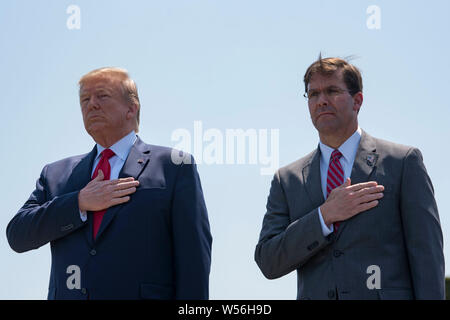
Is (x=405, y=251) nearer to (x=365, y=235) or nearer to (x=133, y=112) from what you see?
(x=365, y=235)

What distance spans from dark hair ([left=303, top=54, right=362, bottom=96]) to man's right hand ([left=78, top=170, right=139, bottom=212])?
7.61ft

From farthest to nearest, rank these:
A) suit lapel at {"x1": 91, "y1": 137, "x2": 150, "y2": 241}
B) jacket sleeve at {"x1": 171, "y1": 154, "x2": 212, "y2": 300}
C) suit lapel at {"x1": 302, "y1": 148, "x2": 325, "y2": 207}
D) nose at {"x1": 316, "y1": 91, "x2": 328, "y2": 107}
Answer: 1. nose at {"x1": 316, "y1": 91, "x2": 328, "y2": 107}
2. suit lapel at {"x1": 302, "y1": 148, "x2": 325, "y2": 207}
3. suit lapel at {"x1": 91, "y1": 137, "x2": 150, "y2": 241}
4. jacket sleeve at {"x1": 171, "y1": 154, "x2": 212, "y2": 300}

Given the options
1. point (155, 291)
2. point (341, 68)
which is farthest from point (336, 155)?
point (155, 291)

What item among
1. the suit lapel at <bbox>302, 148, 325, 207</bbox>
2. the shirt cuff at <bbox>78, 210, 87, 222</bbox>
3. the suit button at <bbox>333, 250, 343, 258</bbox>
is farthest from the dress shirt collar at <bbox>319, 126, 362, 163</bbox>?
the shirt cuff at <bbox>78, 210, 87, 222</bbox>

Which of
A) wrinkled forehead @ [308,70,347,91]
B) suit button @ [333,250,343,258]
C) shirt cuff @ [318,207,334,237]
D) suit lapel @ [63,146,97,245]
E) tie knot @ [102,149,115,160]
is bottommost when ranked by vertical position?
suit button @ [333,250,343,258]

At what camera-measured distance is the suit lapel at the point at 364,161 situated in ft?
24.7

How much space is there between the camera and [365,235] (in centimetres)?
720

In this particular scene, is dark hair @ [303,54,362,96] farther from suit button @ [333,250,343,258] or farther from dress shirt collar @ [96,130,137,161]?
dress shirt collar @ [96,130,137,161]

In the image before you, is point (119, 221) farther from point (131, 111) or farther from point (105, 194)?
point (131, 111)

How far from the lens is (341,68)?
26.2 feet

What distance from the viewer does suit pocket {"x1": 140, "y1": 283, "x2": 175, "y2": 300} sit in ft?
23.7

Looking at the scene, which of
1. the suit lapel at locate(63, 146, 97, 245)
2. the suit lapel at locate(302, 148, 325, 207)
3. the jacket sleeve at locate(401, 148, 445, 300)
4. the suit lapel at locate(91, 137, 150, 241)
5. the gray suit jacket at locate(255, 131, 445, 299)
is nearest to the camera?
the jacket sleeve at locate(401, 148, 445, 300)
